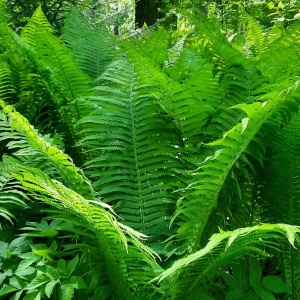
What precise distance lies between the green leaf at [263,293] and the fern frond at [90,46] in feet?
3.88

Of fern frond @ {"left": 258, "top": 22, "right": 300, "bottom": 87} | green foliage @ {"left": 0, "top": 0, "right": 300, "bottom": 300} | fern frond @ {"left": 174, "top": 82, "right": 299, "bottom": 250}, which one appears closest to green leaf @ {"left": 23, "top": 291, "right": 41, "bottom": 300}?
green foliage @ {"left": 0, "top": 0, "right": 300, "bottom": 300}

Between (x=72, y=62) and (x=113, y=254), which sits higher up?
(x=72, y=62)

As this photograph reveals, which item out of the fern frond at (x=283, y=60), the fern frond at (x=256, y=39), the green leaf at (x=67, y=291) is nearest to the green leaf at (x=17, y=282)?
the green leaf at (x=67, y=291)

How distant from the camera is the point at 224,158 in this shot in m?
1.13

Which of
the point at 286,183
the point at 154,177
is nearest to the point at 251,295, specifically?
the point at 286,183

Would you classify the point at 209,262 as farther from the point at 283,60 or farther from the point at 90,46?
the point at 90,46

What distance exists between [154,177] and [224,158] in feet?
1.06

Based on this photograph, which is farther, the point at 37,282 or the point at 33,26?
the point at 33,26

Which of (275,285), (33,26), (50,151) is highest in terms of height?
(33,26)

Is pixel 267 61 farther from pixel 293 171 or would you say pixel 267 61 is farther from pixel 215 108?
pixel 293 171

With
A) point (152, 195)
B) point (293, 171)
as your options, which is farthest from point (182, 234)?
point (293, 171)

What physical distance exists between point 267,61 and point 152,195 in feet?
2.51

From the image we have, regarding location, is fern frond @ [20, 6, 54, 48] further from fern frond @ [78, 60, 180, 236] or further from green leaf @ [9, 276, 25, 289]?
green leaf @ [9, 276, 25, 289]

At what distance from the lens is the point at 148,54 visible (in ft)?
5.90
